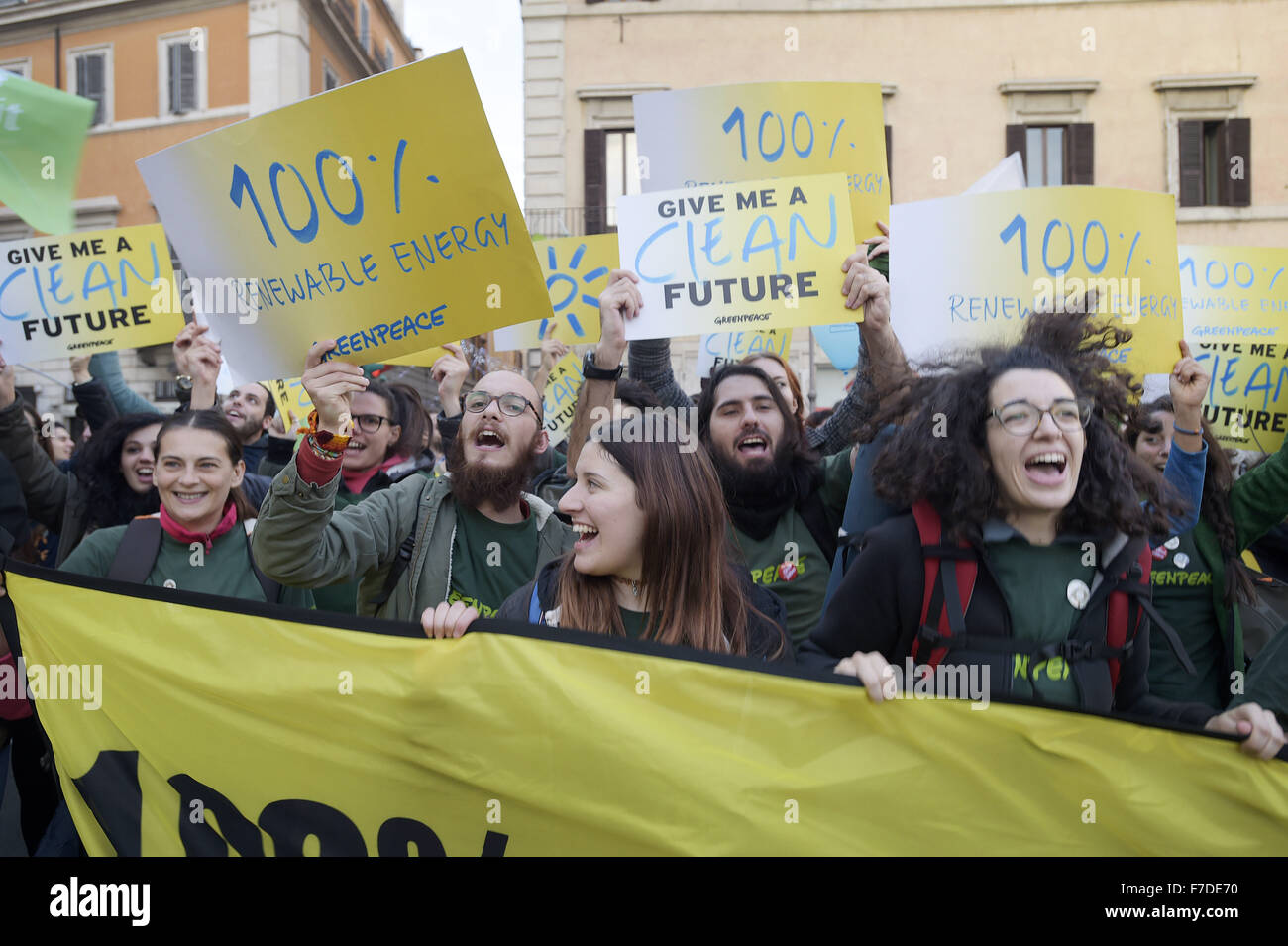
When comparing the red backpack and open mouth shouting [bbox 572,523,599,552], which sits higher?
open mouth shouting [bbox 572,523,599,552]

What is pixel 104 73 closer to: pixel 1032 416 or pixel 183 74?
pixel 183 74

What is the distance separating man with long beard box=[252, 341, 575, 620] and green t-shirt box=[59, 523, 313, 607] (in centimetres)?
35

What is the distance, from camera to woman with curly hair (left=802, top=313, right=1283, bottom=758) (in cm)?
225

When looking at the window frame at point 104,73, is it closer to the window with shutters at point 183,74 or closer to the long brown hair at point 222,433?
the window with shutters at point 183,74

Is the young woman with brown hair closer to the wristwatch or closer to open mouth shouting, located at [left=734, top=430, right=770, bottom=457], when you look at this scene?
open mouth shouting, located at [left=734, top=430, right=770, bottom=457]

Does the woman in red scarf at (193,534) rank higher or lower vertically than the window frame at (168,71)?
lower

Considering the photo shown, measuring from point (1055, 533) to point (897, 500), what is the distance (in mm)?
355

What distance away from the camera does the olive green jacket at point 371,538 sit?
2631 millimetres

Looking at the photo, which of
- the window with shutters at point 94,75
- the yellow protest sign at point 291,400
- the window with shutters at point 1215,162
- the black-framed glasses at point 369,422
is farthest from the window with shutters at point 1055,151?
the window with shutters at point 94,75

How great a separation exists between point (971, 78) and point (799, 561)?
698 inches

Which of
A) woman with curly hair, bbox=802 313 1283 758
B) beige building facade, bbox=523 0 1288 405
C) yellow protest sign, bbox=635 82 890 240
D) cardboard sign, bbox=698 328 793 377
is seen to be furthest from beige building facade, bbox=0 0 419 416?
woman with curly hair, bbox=802 313 1283 758
